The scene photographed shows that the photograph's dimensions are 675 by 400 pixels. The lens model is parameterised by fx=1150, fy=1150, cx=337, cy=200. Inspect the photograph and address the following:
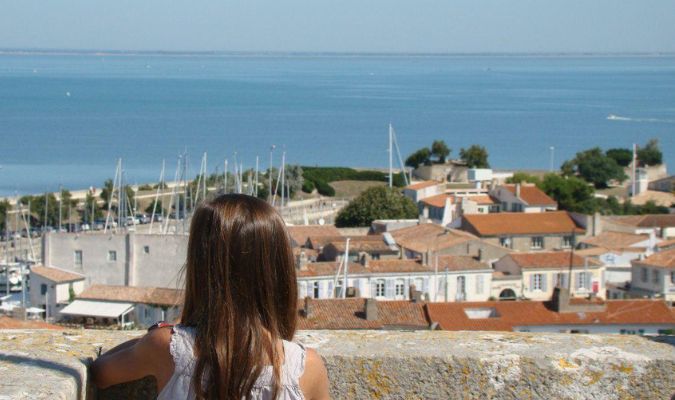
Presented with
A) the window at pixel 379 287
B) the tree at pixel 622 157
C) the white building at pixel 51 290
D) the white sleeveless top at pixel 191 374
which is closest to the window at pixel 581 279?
the window at pixel 379 287

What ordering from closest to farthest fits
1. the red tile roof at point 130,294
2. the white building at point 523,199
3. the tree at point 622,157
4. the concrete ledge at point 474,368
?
the concrete ledge at point 474,368, the red tile roof at point 130,294, the white building at point 523,199, the tree at point 622,157

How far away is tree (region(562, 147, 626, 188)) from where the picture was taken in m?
56.3

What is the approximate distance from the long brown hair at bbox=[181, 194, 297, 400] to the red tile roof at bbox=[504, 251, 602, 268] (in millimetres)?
25021

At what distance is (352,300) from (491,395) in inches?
614

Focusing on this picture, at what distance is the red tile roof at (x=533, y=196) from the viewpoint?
40.9 meters

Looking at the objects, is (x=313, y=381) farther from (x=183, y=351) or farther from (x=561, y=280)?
(x=561, y=280)

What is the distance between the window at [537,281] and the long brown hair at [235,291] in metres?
25.3

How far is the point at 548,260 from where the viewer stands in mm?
27234

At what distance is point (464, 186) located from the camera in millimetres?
49938

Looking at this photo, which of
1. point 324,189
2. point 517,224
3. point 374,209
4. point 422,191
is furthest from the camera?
point 324,189

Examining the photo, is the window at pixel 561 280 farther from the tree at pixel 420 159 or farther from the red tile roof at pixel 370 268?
the tree at pixel 420 159

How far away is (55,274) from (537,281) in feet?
36.6

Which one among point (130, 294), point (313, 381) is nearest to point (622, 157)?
point (130, 294)

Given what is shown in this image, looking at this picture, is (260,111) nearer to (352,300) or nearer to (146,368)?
(352,300)
